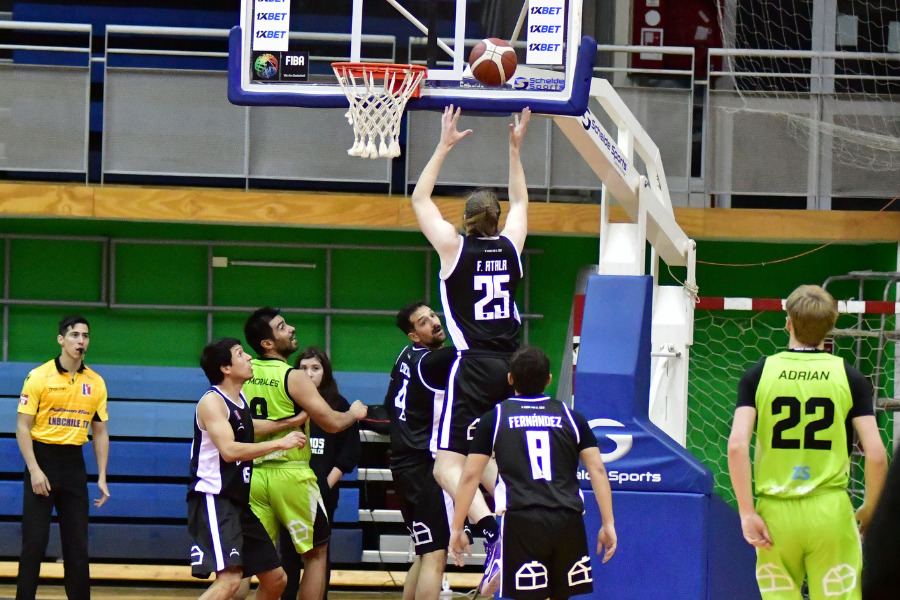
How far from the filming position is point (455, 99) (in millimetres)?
5934

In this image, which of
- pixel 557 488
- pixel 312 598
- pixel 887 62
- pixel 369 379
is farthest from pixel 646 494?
pixel 887 62

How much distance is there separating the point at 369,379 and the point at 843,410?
19.6 feet

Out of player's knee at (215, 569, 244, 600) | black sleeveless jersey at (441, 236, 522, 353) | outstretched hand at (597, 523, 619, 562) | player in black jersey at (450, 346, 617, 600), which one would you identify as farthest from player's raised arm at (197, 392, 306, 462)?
outstretched hand at (597, 523, 619, 562)

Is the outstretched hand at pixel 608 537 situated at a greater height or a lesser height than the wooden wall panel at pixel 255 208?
lesser

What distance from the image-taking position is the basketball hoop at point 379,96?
5.92 metres

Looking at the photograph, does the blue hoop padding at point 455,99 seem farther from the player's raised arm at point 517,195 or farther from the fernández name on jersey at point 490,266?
the fernández name on jersey at point 490,266

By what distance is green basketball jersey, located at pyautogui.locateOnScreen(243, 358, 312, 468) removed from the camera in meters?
6.73

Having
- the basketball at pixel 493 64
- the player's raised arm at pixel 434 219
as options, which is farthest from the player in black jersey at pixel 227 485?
the basketball at pixel 493 64

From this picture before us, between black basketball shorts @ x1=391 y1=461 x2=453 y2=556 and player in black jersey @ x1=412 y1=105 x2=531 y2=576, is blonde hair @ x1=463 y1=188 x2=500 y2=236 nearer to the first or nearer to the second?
player in black jersey @ x1=412 y1=105 x2=531 y2=576

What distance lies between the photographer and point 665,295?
847 cm

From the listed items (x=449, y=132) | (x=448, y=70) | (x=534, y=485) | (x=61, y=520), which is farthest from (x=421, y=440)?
(x=61, y=520)

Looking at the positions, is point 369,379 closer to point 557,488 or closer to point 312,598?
point 312,598

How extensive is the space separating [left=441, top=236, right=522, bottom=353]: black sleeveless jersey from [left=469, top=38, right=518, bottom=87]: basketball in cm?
92

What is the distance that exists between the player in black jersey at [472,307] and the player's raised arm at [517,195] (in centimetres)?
1
